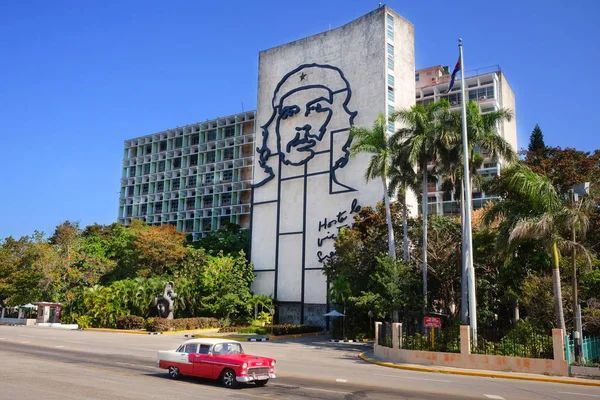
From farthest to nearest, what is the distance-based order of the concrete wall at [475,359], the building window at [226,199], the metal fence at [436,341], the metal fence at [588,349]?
the building window at [226,199] < the metal fence at [436,341] < the metal fence at [588,349] < the concrete wall at [475,359]

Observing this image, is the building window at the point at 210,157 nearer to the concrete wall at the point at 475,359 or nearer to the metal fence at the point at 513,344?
the concrete wall at the point at 475,359

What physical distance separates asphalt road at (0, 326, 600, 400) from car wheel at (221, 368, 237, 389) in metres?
0.27

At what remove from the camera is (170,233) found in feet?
214

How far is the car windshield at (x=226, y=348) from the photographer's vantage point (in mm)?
17516

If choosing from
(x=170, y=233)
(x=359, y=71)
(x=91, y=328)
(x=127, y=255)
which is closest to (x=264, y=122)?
(x=359, y=71)

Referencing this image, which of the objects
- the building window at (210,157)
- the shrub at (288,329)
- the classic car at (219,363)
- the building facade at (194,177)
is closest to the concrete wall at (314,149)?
the shrub at (288,329)

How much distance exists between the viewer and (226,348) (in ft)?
57.9

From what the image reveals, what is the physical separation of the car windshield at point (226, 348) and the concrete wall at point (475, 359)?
431 inches

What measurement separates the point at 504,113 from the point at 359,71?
83.7 ft

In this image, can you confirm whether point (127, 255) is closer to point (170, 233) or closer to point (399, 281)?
point (170, 233)

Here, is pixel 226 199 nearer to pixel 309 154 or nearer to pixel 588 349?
pixel 309 154

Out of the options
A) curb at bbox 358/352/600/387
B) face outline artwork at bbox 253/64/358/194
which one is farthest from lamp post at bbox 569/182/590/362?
face outline artwork at bbox 253/64/358/194

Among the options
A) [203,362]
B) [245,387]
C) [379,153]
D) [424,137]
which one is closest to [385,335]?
[424,137]

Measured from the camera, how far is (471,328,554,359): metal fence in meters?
23.2
